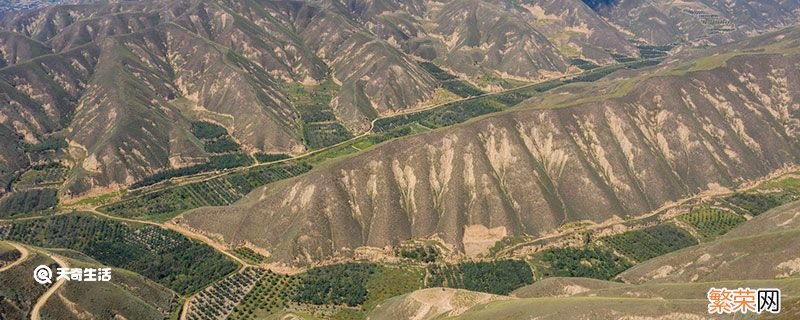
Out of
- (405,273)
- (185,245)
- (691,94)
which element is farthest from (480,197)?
(691,94)

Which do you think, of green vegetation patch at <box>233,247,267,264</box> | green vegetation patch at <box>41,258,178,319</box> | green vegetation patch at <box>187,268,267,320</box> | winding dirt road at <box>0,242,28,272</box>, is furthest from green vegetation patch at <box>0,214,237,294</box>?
winding dirt road at <box>0,242,28,272</box>

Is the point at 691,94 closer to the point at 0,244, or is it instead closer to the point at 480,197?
the point at 480,197

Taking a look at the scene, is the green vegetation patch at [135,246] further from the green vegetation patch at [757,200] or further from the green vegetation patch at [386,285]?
the green vegetation patch at [757,200]

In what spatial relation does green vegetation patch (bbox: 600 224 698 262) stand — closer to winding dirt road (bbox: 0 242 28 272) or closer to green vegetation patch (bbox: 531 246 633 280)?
green vegetation patch (bbox: 531 246 633 280)

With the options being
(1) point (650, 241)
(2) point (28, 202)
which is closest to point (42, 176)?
(2) point (28, 202)

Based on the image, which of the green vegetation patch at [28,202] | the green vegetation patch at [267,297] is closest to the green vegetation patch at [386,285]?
the green vegetation patch at [267,297]
